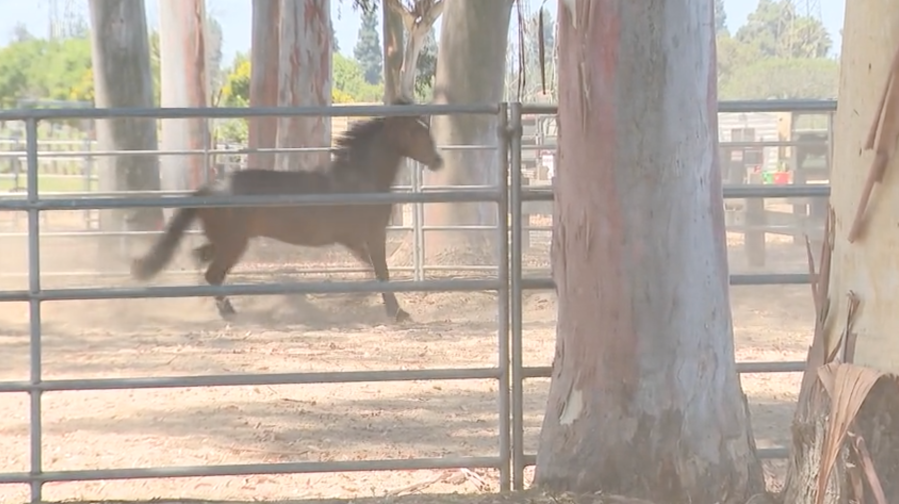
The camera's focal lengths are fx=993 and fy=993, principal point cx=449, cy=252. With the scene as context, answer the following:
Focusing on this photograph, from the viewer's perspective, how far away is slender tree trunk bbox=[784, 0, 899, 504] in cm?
239

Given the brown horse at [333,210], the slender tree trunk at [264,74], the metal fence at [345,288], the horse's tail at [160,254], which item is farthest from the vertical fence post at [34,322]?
the slender tree trunk at [264,74]

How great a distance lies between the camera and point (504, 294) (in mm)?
3732

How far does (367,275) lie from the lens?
407 inches

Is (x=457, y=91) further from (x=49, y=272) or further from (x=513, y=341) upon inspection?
(x=513, y=341)

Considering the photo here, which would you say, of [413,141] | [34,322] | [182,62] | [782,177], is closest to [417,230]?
[413,141]

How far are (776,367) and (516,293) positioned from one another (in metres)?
1.06

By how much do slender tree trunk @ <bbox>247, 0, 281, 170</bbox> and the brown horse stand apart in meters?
4.82

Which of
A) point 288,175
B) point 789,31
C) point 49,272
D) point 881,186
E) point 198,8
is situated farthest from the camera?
point 789,31

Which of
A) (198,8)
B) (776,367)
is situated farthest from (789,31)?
(776,367)

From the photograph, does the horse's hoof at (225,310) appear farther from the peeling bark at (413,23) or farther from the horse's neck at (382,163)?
the peeling bark at (413,23)

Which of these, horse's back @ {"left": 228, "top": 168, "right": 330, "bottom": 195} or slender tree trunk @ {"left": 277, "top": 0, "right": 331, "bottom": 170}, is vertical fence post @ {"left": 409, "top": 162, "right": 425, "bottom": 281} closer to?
horse's back @ {"left": 228, "top": 168, "right": 330, "bottom": 195}

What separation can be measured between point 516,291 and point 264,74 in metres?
11.5

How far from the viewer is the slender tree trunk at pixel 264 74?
1412cm

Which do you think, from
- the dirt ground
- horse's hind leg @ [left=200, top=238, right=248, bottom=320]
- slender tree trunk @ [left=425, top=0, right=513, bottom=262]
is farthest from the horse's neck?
slender tree trunk @ [left=425, top=0, right=513, bottom=262]
